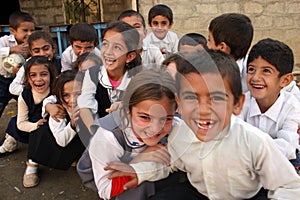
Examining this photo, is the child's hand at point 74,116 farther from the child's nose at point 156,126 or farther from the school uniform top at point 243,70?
the school uniform top at point 243,70

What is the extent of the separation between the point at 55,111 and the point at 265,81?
1416 millimetres

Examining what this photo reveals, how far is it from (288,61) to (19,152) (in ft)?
7.84

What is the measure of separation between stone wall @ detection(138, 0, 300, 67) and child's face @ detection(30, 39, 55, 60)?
1760 millimetres

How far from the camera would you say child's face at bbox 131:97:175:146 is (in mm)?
1377

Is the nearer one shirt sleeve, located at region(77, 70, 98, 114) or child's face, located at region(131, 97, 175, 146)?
child's face, located at region(131, 97, 175, 146)

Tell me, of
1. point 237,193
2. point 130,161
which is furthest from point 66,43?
point 237,193

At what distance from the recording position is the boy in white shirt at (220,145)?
1.21 m

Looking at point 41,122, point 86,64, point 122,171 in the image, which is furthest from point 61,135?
point 122,171

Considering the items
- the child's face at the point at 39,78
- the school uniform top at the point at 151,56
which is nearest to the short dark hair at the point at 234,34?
the school uniform top at the point at 151,56

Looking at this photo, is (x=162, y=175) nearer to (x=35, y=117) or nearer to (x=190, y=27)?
(x=35, y=117)

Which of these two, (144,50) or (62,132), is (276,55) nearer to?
(144,50)

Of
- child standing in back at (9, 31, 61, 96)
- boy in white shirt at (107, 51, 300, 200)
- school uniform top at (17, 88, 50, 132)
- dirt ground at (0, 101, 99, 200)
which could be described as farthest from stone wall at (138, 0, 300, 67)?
boy in white shirt at (107, 51, 300, 200)

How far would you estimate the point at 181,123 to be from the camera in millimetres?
1479

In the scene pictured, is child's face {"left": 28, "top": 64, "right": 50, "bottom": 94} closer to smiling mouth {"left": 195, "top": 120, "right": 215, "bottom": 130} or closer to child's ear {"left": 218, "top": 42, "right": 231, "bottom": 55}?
child's ear {"left": 218, "top": 42, "right": 231, "bottom": 55}
